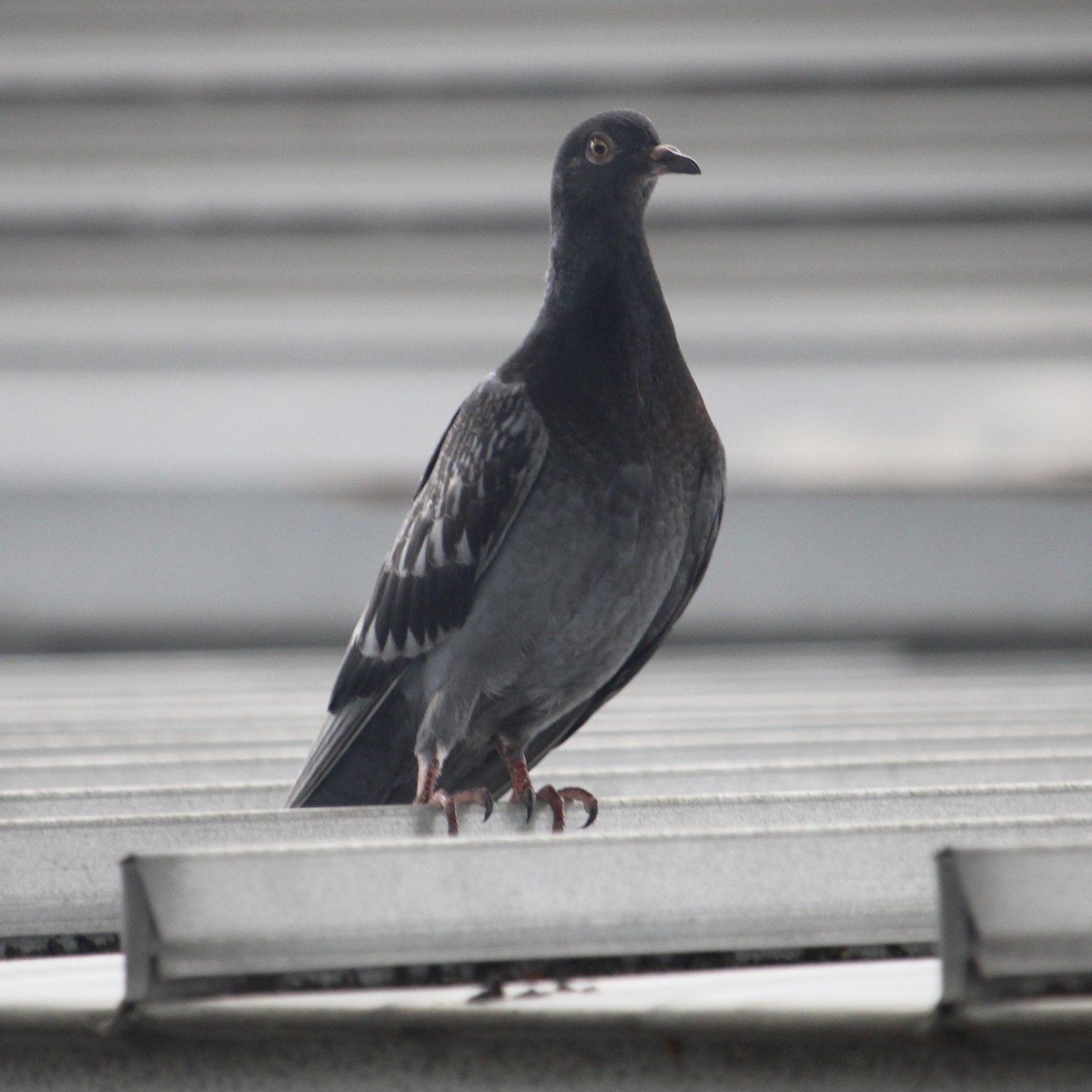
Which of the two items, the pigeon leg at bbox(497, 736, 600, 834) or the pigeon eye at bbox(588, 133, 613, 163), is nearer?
the pigeon leg at bbox(497, 736, 600, 834)

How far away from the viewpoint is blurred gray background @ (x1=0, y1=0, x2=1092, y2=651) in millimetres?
8055

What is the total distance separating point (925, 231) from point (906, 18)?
1.13 m

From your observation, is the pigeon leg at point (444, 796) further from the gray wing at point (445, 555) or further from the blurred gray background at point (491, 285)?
the blurred gray background at point (491, 285)

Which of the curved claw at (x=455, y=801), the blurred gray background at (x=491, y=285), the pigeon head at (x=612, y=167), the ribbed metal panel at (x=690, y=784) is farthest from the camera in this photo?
the blurred gray background at (x=491, y=285)

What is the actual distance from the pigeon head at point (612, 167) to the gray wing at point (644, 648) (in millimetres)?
465

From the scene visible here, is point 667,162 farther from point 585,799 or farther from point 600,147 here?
point 585,799

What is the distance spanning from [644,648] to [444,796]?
0.51 meters

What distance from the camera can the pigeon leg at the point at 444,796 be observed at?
2.29 meters

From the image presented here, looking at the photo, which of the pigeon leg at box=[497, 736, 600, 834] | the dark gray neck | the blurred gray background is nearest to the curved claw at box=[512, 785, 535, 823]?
the pigeon leg at box=[497, 736, 600, 834]

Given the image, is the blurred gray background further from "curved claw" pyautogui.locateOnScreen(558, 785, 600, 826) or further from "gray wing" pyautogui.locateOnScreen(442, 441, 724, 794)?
"curved claw" pyautogui.locateOnScreen(558, 785, 600, 826)

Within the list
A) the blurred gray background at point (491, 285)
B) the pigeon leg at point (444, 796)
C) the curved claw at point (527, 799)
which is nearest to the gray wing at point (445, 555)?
the pigeon leg at point (444, 796)

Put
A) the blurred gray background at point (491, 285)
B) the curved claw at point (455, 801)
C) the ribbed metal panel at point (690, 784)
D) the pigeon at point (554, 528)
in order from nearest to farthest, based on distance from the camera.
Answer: the ribbed metal panel at point (690, 784) < the curved claw at point (455, 801) < the pigeon at point (554, 528) < the blurred gray background at point (491, 285)

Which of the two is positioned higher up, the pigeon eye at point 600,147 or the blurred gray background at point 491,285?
the blurred gray background at point 491,285

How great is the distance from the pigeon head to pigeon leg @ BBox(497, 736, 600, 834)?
91 centimetres
